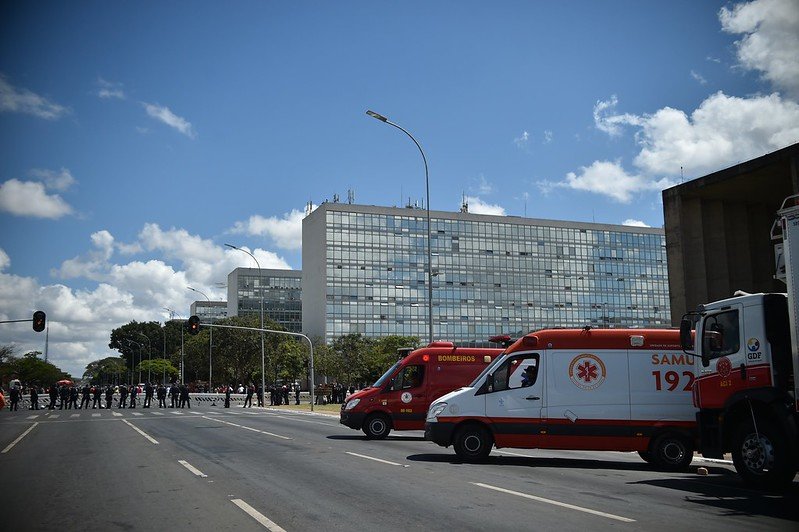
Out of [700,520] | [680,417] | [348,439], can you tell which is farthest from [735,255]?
[700,520]

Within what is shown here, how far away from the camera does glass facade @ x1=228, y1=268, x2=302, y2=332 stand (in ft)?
474

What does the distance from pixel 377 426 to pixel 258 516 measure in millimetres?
13451

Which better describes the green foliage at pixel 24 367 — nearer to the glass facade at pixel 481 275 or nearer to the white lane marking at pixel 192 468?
the glass facade at pixel 481 275

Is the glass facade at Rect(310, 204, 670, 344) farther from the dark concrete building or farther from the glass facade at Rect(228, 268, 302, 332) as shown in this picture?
the dark concrete building

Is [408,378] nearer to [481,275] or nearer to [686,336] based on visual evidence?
[686,336]

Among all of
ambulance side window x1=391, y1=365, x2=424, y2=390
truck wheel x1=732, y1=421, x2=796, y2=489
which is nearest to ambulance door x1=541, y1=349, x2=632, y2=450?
truck wheel x1=732, y1=421, x2=796, y2=489

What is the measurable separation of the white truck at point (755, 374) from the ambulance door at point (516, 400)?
3.31 metres

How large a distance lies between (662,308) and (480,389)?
108 meters

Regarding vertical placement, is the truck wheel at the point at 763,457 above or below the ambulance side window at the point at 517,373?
below

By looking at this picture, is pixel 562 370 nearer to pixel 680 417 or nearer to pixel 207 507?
pixel 680 417

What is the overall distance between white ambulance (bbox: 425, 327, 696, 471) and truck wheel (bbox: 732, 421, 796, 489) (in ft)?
10.0

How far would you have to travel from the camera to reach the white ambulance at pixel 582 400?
14.7m

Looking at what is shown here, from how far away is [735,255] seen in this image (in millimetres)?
27453

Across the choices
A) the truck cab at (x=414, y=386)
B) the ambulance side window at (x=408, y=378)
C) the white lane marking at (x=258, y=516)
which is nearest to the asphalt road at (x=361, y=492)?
the white lane marking at (x=258, y=516)
